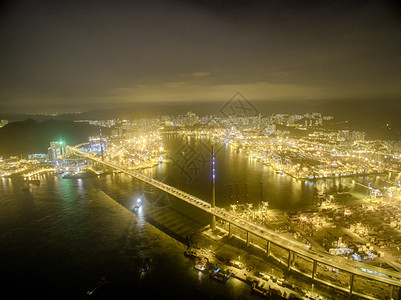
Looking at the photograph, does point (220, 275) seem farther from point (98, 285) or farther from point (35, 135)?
point (35, 135)

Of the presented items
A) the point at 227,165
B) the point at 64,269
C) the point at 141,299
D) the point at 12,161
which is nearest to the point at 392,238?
the point at 141,299

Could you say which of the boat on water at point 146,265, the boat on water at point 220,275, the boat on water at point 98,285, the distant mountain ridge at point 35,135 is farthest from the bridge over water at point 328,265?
the distant mountain ridge at point 35,135

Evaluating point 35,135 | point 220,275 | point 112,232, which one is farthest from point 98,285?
point 35,135

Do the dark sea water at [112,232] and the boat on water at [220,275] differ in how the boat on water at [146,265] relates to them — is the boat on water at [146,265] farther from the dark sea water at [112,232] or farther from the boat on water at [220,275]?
the boat on water at [220,275]

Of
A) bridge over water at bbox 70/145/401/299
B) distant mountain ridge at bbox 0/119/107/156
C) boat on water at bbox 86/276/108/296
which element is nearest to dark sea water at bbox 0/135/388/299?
boat on water at bbox 86/276/108/296

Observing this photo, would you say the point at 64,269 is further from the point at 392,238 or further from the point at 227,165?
the point at 227,165
